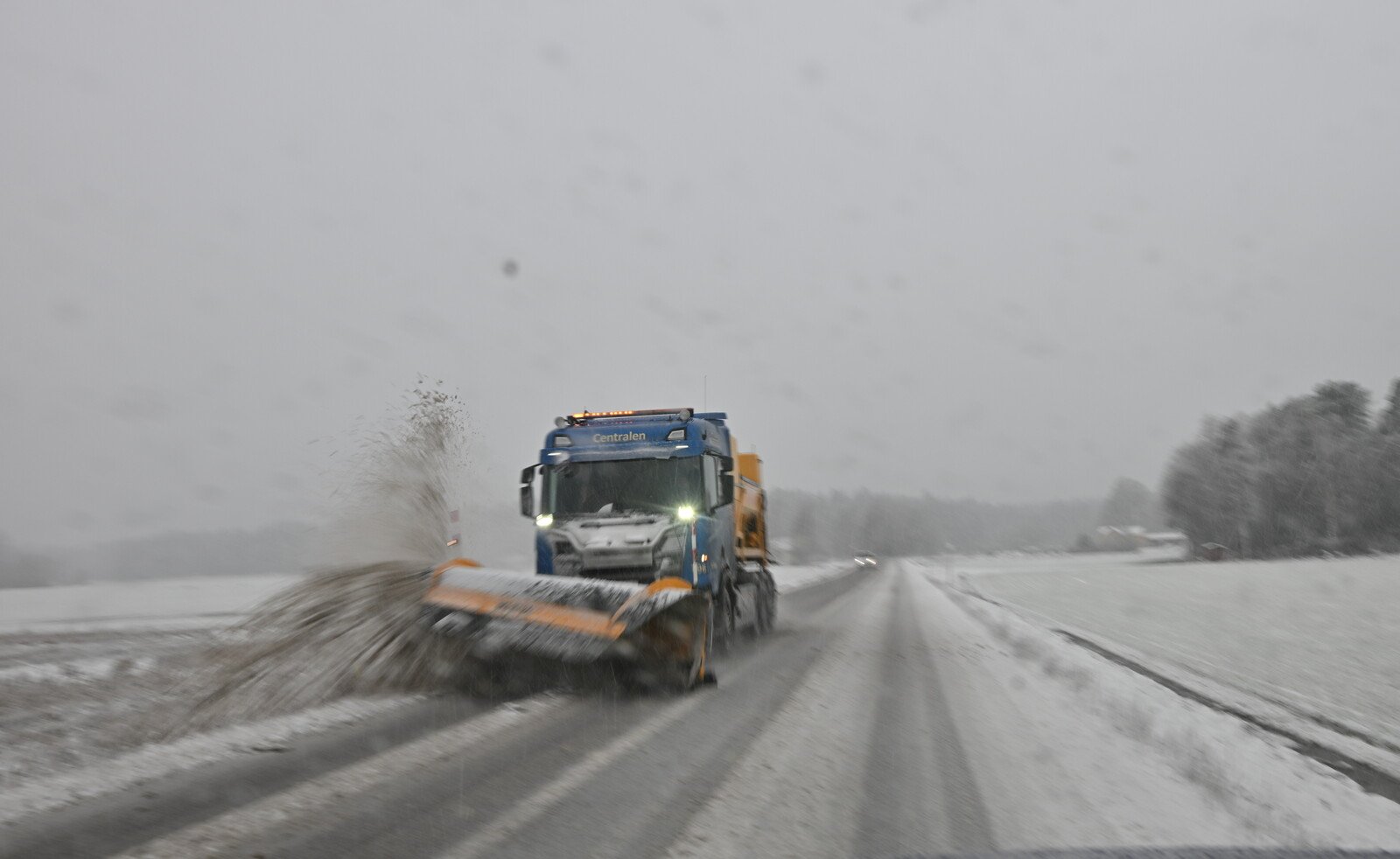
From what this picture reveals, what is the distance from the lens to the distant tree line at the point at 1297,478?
70.0 meters

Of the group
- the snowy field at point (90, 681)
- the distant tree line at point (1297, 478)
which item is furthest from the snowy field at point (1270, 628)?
the distant tree line at point (1297, 478)

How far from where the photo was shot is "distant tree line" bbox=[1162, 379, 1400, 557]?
2756 inches

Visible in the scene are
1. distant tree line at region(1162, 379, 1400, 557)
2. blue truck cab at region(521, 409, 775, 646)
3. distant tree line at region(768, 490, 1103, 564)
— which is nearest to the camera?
blue truck cab at region(521, 409, 775, 646)

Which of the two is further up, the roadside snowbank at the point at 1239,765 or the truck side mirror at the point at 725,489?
the truck side mirror at the point at 725,489

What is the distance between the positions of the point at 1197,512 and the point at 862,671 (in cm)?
7842

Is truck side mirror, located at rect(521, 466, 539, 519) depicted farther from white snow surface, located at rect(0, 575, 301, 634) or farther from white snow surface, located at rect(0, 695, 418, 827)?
white snow surface, located at rect(0, 695, 418, 827)

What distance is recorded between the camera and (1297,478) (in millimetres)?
74188

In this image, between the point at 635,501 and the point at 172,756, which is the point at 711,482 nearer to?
the point at 635,501

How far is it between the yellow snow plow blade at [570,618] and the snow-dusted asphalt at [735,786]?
1.50 ft

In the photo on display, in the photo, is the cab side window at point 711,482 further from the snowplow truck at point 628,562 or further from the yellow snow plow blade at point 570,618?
the yellow snow plow blade at point 570,618

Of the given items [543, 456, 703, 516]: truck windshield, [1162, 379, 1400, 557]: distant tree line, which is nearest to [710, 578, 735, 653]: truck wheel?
[543, 456, 703, 516]: truck windshield

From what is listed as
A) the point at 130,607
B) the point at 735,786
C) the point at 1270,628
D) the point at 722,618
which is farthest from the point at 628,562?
the point at 130,607

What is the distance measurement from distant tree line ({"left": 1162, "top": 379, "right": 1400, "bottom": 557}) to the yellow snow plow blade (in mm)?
71442

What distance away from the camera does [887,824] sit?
476 centimetres
